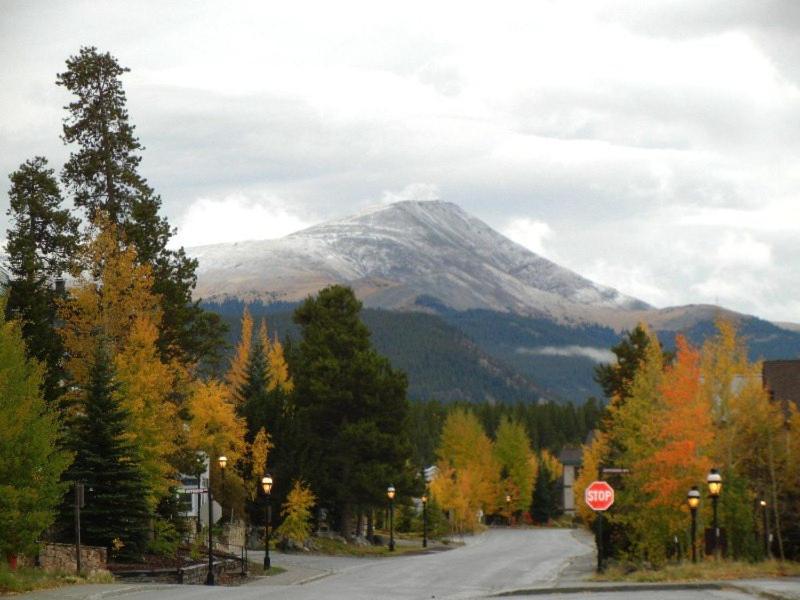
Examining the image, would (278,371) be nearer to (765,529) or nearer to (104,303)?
(104,303)

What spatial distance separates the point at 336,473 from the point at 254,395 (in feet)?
28.5

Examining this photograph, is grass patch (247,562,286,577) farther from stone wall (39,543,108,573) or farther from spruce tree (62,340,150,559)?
stone wall (39,543,108,573)

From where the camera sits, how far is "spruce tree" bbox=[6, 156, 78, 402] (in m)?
56.9

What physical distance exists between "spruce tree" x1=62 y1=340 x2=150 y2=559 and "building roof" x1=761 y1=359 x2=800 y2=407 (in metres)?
37.7

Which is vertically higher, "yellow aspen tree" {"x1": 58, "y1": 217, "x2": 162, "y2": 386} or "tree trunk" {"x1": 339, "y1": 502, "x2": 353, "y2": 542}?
"yellow aspen tree" {"x1": 58, "y1": 217, "x2": 162, "y2": 386}

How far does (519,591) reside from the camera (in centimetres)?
3931

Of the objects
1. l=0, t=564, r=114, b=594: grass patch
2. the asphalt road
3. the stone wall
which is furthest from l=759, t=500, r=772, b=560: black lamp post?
l=0, t=564, r=114, b=594: grass patch

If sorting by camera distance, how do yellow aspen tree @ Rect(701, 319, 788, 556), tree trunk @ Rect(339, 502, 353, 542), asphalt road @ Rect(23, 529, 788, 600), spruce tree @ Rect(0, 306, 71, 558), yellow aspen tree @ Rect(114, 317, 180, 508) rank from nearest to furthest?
asphalt road @ Rect(23, 529, 788, 600)
spruce tree @ Rect(0, 306, 71, 558)
yellow aspen tree @ Rect(701, 319, 788, 556)
yellow aspen tree @ Rect(114, 317, 180, 508)
tree trunk @ Rect(339, 502, 353, 542)

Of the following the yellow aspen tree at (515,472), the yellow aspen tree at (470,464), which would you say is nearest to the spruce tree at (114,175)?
the yellow aspen tree at (470,464)

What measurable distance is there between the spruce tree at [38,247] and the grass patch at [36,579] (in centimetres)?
1582

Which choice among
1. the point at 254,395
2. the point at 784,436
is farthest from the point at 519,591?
the point at 254,395

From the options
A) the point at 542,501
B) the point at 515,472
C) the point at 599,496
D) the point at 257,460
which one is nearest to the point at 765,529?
the point at 599,496

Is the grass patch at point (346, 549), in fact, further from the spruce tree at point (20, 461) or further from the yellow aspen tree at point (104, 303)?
the spruce tree at point (20, 461)

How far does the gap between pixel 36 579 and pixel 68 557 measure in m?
8.72
